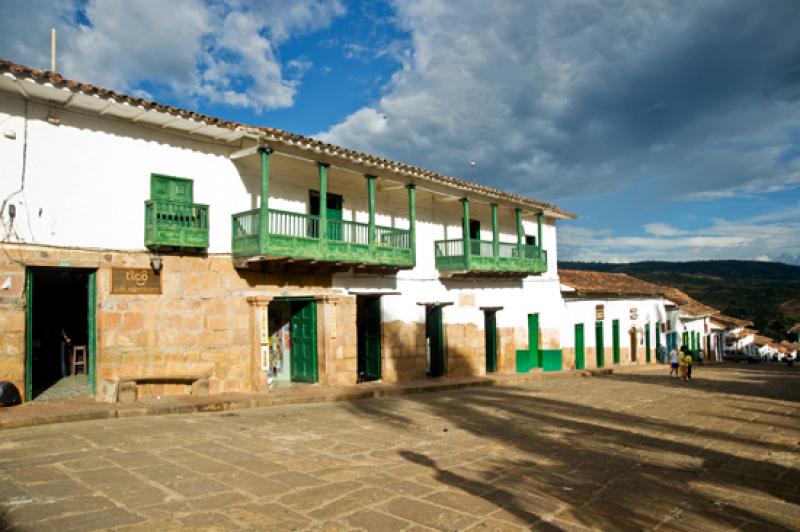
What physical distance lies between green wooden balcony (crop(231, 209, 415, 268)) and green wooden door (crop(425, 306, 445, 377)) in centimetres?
265

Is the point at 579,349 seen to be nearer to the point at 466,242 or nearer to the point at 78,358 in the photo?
the point at 466,242

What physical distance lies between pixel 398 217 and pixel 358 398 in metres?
6.00

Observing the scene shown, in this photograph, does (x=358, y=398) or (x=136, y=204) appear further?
(x=358, y=398)

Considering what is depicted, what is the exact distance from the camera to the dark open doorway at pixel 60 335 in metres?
10.3

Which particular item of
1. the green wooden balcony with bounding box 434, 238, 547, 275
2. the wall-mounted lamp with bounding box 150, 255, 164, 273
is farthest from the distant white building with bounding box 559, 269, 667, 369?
the wall-mounted lamp with bounding box 150, 255, 164, 273

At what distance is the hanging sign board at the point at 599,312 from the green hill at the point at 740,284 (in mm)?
41146

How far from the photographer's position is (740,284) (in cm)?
9775

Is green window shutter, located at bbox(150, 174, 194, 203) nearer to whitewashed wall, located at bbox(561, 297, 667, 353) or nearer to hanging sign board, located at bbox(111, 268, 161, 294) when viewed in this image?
hanging sign board, located at bbox(111, 268, 161, 294)

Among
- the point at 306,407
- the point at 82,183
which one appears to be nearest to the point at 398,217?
the point at 306,407

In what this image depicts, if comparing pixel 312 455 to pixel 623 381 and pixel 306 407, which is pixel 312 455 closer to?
pixel 306 407

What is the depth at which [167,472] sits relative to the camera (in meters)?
5.93

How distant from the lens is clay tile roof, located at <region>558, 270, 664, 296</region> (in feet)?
82.0

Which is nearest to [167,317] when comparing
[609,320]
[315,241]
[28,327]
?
[28,327]

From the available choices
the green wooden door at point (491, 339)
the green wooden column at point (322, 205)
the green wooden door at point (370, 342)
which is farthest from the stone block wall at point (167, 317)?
the green wooden door at point (491, 339)
